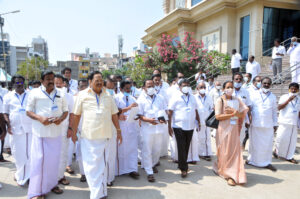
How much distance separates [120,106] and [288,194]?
326cm

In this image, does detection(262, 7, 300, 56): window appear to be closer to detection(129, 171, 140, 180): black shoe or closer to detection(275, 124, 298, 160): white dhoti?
detection(275, 124, 298, 160): white dhoti

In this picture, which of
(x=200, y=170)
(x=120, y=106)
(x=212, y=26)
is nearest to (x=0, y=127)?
(x=120, y=106)

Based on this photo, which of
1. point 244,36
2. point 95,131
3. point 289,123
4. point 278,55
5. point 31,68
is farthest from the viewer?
point 31,68

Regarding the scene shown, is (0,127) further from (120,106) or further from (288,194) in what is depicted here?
(288,194)

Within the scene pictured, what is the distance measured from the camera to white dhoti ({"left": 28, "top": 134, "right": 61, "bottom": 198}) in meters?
3.51

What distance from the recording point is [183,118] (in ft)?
Answer: 14.2

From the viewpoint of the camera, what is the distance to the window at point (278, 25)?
1408 centimetres

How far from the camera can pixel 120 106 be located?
446 centimetres

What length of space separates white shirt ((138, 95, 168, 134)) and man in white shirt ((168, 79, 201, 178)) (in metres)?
0.23

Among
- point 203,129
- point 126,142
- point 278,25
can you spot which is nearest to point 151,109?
point 126,142

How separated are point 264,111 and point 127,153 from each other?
10.0 feet

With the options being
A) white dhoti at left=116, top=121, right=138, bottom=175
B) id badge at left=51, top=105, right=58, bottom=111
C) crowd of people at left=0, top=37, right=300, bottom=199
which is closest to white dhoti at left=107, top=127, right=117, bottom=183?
crowd of people at left=0, top=37, right=300, bottom=199

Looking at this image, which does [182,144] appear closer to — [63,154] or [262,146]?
[262,146]

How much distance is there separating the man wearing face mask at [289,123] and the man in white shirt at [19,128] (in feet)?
18.2
